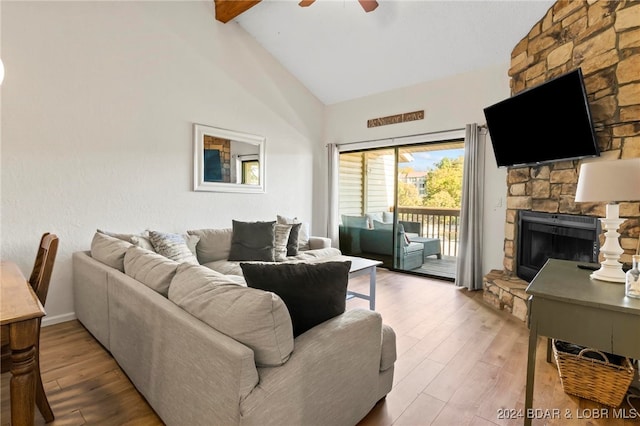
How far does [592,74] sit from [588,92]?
0.46ft

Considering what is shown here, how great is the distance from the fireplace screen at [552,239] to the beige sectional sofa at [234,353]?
85.4 inches

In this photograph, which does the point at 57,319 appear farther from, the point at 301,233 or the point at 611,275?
the point at 611,275

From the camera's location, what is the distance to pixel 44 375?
211 cm

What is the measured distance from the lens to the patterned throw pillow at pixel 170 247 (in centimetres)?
311

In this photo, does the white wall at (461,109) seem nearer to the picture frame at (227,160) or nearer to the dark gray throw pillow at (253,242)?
the picture frame at (227,160)

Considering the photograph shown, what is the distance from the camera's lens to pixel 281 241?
12.7 ft

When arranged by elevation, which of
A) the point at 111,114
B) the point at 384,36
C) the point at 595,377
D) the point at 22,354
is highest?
the point at 384,36

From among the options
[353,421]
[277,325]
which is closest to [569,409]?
[353,421]

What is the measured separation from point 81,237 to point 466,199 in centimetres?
430

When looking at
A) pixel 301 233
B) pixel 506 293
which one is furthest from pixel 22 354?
pixel 506 293

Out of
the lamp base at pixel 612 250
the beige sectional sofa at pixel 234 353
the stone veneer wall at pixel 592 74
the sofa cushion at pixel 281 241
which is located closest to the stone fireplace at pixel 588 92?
the stone veneer wall at pixel 592 74

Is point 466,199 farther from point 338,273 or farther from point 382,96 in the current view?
point 338,273

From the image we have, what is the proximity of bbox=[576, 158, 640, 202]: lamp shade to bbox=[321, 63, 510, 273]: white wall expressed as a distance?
2.33 metres

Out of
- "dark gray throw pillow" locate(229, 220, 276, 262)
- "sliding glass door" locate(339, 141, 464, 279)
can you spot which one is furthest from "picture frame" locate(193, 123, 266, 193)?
"sliding glass door" locate(339, 141, 464, 279)
